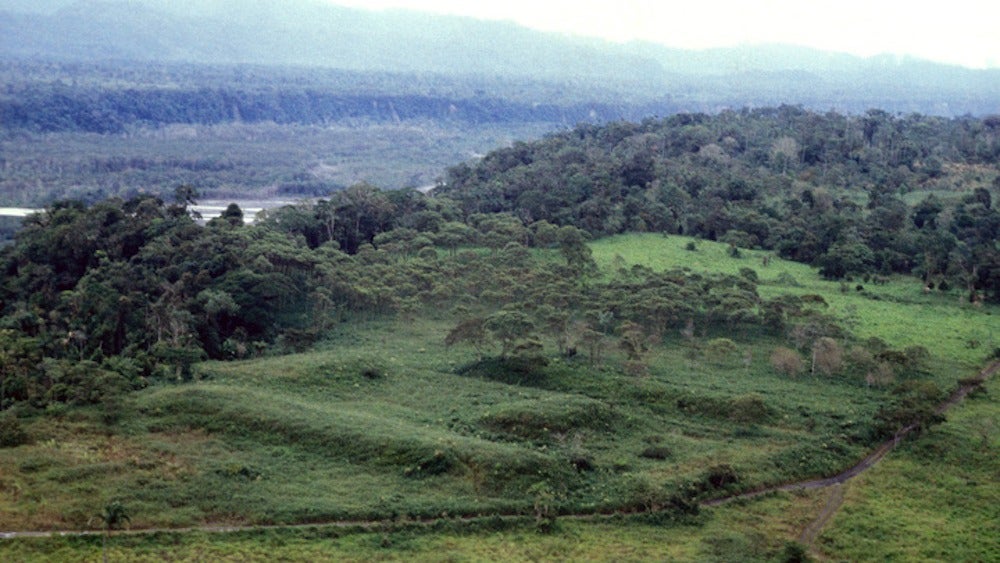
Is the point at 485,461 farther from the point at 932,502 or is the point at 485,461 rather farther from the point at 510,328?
the point at 932,502

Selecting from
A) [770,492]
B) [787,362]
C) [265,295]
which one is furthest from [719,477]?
[265,295]

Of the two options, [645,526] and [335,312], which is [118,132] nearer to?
[335,312]

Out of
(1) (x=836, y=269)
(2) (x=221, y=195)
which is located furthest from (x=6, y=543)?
(2) (x=221, y=195)

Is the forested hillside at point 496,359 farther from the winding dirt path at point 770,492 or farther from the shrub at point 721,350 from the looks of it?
the winding dirt path at point 770,492

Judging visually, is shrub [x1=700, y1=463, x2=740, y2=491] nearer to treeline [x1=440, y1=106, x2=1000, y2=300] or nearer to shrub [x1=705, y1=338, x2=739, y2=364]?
shrub [x1=705, y1=338, x2=739, y2=364]

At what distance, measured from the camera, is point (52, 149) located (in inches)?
5423

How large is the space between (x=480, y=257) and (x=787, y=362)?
2525 cm

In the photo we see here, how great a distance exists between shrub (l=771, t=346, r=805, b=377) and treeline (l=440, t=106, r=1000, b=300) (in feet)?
75.5

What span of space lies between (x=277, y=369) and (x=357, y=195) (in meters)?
32.4

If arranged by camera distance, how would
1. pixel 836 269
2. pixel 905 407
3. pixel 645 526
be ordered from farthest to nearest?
1. pixel 836 269
2. pixel 905 407
3. pixel 645 526

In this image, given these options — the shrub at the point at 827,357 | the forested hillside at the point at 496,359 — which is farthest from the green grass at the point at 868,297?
the shrub at the point at 827,357

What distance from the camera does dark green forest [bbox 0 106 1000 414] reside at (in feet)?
177

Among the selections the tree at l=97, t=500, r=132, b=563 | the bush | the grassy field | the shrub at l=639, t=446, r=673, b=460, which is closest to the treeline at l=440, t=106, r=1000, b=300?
the grassy field

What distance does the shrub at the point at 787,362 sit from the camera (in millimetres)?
52028
